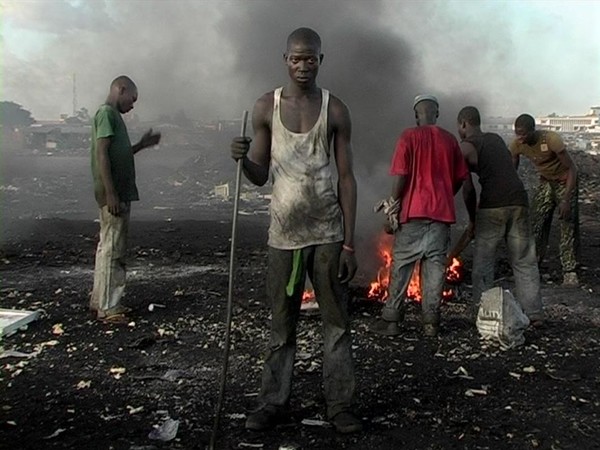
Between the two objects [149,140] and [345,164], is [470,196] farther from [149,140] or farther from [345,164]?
[149,140]

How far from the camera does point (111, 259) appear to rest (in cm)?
600

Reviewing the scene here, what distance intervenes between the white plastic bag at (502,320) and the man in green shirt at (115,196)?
331 centimetres

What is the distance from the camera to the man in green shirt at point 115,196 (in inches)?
233

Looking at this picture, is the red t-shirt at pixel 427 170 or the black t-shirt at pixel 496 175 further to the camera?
the black t-shirt at pixel 496 175

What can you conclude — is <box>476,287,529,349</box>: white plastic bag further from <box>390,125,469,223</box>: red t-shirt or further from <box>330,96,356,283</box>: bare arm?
<box>330,96,356,283</box>: bare arm

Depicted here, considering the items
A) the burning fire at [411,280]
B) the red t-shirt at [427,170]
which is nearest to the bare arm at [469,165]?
the red t-shirt at [427,170]

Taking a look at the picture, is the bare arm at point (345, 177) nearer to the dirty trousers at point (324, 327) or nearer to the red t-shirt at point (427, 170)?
the dirty trousers at point (324, 327)

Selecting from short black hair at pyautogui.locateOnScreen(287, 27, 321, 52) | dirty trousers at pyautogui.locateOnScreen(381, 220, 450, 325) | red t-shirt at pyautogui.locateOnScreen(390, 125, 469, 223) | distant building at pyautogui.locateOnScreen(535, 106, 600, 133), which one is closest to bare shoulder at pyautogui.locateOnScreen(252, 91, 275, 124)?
short black hair at pyautogui.locateOnScreen(287, 27, 321, 52)

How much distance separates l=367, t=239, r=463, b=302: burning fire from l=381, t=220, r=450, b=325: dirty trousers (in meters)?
0.74

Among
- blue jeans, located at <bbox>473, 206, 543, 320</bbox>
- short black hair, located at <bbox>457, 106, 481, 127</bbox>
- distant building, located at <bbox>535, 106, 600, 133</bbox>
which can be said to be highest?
distant building, located at <bbox>535, 106, 600, 133</bbox>

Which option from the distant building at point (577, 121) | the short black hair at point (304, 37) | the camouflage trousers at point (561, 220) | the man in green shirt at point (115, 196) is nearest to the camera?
the short black hair at point (304, 37)

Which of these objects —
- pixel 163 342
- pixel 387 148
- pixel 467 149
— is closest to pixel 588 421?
pixel 467 149

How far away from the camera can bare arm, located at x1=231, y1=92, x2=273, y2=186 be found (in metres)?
3.75

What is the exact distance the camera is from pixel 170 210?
1495 centimetres
